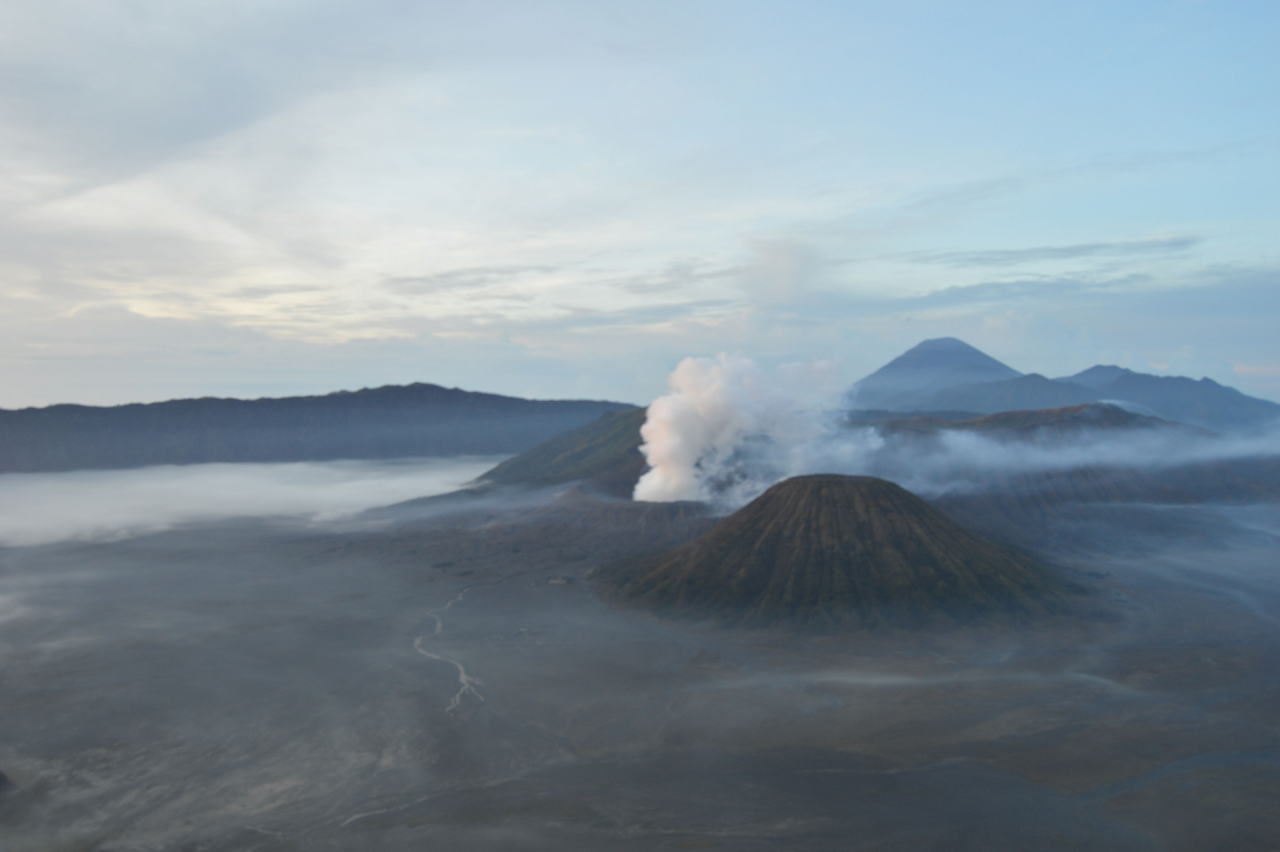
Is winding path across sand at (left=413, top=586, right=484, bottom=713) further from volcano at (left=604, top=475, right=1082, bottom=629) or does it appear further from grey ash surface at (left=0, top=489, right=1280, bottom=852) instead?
volcano at (left=604, top=475, right=1082, bottom=629)

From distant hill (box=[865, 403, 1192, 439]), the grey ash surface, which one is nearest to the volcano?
the grey ash surface

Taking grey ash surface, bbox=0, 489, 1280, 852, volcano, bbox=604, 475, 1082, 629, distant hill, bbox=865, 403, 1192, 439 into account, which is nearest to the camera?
grey ash surface, bbox=0, 489, 1280, 852

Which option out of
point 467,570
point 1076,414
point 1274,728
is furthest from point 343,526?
point 1076,414

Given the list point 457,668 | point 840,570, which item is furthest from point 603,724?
point 840,570

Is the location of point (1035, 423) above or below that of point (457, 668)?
above

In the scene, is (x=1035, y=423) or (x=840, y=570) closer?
(x=840, y=570)

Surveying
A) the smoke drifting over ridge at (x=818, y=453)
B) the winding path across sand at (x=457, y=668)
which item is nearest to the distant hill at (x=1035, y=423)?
the smoke drifting over ridge at (x=818, y=453)

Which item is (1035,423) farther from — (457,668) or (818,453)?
(457,668)

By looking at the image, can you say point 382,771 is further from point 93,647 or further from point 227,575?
point 227,575
